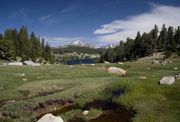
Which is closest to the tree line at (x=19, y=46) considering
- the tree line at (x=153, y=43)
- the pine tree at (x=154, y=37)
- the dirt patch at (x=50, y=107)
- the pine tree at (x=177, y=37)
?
the tree line at (x=153, y=43)

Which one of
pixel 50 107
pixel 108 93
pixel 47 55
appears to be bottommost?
pixel 50 107

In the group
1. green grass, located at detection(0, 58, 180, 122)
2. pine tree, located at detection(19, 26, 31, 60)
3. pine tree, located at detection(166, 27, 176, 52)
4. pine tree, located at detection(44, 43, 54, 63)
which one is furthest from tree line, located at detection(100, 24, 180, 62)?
green grass, located at detection(0, 58, 180, 122)

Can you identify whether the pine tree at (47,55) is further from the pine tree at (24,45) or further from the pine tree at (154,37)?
the pine tree at (154,37)

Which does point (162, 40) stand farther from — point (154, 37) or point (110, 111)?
point (110, 111)

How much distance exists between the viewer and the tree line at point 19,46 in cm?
12524

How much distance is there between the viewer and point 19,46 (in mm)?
140500

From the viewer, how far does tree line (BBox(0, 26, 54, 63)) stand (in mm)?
125244

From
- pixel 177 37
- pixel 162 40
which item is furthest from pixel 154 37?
pixel 177 37

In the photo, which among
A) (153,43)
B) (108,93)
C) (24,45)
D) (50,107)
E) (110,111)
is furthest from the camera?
(153,43)

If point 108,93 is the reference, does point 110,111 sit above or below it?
below

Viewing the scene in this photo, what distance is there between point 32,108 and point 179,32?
138 m

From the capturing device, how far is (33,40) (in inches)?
6230

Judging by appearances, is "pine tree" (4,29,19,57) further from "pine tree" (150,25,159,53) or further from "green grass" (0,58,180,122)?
"green grass" (0,58,180,122)

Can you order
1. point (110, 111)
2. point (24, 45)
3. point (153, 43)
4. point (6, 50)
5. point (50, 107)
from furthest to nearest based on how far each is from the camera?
point (153, 43), point (24, 45), point (6, 50), point (50, 107), point (110, 111)
